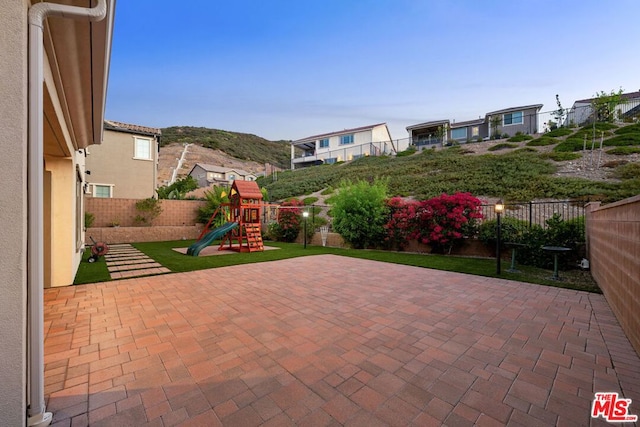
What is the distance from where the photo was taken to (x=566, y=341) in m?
3.01

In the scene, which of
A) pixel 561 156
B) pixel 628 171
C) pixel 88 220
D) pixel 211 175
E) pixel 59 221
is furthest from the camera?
pixel 211 175

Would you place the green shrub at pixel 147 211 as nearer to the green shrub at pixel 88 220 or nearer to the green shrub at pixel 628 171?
the green shrub at pixel 88 220

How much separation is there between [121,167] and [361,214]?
15.0 m

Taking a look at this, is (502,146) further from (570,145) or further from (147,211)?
(147,211)

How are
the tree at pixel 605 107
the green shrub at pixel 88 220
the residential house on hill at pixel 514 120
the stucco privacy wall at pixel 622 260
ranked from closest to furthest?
the stucco privacy wall at pixel 622 260 < the green shrub at pixel 88 220 < the tree at pixel 605 107 < the residential house on hill at pixel 514 120

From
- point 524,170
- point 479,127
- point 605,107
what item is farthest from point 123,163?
point 479,127

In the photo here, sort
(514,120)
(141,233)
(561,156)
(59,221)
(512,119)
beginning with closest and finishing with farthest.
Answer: (59,221)
(141,233)
(561,156)
(514,120)
(512,119)

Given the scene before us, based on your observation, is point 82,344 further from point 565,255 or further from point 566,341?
point 565,255

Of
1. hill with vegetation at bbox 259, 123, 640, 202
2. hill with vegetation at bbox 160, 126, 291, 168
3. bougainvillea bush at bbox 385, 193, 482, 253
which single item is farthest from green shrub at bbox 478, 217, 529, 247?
hill with vegetation at bbox 160, 126, 291, 168

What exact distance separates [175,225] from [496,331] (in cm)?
1588

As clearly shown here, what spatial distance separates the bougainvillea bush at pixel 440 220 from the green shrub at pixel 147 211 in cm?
1217

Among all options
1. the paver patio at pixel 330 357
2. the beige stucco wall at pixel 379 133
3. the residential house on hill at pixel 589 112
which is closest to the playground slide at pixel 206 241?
the paver patio at pixel 330 357

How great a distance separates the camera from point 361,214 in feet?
35.5

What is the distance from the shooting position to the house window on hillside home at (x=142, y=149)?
55.8 feet
